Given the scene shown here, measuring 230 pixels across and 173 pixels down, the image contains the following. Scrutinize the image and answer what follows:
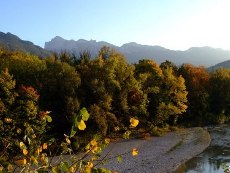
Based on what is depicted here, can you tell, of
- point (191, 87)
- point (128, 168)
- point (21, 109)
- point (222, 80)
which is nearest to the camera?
point (128, 168)

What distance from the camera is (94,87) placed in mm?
51094

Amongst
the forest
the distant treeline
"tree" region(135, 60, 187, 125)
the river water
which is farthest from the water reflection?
"tree" region(135, 60, 187, 125)

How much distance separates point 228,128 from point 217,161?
89.4 ft

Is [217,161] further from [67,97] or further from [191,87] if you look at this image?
[191,87]

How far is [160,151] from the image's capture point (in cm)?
4697

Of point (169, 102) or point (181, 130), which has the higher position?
point (169, 102)

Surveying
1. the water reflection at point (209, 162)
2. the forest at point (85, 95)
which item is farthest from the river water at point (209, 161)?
the forest at point (85, 95)

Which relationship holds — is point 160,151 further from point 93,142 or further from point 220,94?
point 93,142

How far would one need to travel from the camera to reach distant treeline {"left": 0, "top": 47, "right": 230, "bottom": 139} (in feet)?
158

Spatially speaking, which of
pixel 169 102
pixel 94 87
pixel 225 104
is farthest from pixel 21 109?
pixel 225 104

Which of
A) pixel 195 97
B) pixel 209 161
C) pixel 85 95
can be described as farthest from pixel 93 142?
pixel 195 97

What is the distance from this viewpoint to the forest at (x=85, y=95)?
138ft

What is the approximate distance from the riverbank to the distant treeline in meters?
3.07

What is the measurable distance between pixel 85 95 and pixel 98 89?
193 cm
